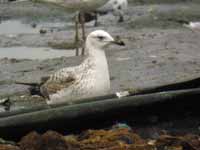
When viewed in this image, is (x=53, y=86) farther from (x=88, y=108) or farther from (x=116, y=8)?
(x=116, y=8)

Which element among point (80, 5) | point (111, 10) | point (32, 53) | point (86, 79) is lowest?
point (111, 10)

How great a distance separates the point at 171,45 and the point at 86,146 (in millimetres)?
7967

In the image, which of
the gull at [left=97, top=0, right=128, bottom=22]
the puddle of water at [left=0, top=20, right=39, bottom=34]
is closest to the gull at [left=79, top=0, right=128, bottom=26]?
the gull at [left=97, top=0, right=128, bottom=22]

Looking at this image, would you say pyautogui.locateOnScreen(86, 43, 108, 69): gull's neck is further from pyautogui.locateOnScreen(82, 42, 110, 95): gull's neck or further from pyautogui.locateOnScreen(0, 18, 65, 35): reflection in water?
pyautogui.locateOnScreen(0, 18, 65, 35): reflection in water

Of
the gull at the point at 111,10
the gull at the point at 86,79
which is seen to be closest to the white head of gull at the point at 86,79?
the gull at the point at 86,79

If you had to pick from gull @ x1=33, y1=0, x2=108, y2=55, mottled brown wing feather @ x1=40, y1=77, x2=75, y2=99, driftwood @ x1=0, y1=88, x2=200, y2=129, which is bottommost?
gull @ x1=33, y1=0, x2=108, y2=55

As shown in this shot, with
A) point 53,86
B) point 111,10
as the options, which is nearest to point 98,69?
point 53,86

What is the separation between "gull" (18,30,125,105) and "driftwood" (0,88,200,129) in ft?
3.96

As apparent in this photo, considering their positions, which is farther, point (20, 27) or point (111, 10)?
point (111, 10)

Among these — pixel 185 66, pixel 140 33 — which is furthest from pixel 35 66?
pixel 140 33

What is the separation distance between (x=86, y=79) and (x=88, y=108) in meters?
1.55

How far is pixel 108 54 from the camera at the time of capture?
12891 mm

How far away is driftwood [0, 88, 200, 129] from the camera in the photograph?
19.9 ft

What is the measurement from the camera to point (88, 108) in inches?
246
